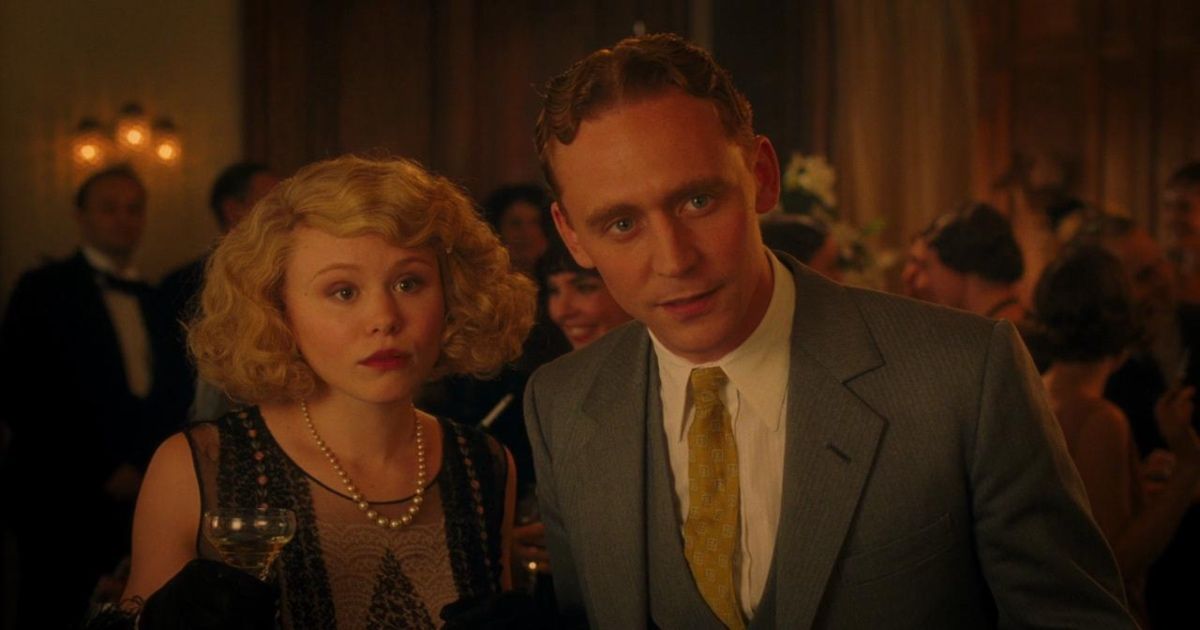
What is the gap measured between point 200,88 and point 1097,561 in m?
6.39

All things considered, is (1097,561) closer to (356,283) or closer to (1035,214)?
(356,283)

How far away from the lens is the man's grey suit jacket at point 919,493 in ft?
6.17

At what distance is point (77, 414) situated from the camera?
199 inches

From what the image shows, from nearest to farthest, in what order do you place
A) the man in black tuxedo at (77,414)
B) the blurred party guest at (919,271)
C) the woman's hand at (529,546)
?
the woman's hand at (529,546) < the blurred party guest at (919,271) < the man in black tuxedo at (77,414)

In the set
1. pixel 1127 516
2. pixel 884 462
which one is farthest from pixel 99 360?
pixel 884 462

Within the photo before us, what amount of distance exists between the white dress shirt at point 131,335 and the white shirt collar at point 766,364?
372 cm

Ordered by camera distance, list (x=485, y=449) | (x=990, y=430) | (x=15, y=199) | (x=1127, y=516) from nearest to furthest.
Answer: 1. (x=990, y=430)
2. (x=485, y=449)
3. (x=1127, y=516)
4. (x=15, y=199)

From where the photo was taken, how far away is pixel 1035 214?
7.57m

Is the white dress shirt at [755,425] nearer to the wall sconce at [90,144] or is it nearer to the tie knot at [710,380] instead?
the tie knot at [710,380]

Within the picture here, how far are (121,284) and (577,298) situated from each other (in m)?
2.80

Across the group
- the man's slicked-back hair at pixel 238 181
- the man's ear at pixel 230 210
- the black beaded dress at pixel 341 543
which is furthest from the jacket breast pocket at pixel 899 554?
the man's slicked-back hair at pixel 238 181

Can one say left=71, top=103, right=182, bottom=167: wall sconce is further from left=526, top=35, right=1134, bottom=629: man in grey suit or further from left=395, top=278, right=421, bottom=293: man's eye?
left=526, top=35, right=1134, bottom=629: man in grey suit

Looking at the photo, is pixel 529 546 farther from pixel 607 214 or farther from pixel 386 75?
pixel 386 75

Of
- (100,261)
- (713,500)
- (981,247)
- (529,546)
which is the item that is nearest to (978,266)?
(981,247)
